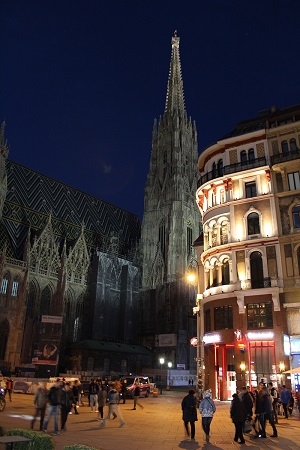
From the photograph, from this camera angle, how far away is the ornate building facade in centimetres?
5238

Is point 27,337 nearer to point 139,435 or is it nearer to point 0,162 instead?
point 0,162

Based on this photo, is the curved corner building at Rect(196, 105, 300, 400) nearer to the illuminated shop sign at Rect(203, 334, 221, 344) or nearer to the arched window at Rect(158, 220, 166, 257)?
the illuminated shop sign at Rect(203, 334, 221, 344)

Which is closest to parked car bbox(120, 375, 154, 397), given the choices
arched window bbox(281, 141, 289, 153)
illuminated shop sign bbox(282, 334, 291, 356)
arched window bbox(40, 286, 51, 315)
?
illuminated shop sign bbox(282, 334, 291, 356)

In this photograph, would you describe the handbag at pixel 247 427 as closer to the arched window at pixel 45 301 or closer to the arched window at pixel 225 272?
the arched window at pixel 225 272

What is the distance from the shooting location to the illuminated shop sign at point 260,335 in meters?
23.9

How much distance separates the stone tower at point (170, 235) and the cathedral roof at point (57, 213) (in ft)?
25.7

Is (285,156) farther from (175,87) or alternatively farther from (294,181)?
(175,87)

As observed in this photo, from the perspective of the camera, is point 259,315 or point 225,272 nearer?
point 259,315

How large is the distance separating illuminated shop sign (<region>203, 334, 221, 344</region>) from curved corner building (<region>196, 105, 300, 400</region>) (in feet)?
0.21

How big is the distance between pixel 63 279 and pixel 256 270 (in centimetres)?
3721

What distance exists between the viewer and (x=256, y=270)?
2623 centimetres

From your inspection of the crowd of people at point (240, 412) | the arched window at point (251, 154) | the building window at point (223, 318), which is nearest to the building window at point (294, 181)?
the arched window at point (251, 154)

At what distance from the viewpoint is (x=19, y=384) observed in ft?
101

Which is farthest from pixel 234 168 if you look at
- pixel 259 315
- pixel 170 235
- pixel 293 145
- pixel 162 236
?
pixel 162 236
